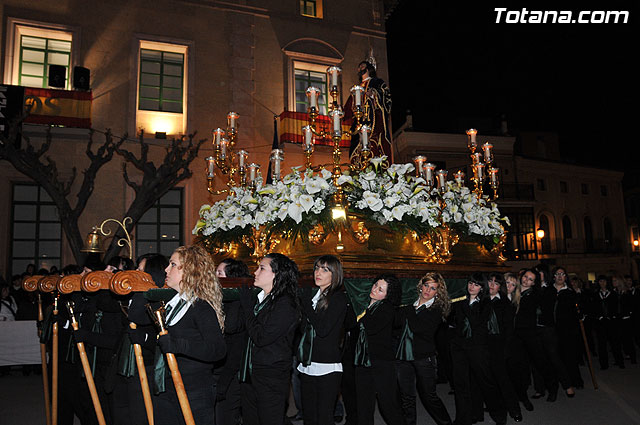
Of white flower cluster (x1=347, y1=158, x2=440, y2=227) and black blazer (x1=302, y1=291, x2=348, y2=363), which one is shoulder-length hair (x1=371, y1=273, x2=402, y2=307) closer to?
black blazer (x1=302, y1=291, x2=348, y2=363)

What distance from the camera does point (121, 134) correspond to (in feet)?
44.1

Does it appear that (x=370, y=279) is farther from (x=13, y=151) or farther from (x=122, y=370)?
(x=13, y=151)

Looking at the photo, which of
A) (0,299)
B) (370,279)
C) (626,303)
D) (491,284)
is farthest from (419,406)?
(0,299)

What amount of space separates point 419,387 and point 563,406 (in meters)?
2.70

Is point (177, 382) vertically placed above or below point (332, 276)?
below

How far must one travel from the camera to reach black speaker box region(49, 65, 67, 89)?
13.0 m

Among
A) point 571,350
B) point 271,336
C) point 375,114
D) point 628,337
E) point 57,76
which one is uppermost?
point 57,76

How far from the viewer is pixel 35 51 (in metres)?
13.3

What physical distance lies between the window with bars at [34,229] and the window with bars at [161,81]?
3.58 m

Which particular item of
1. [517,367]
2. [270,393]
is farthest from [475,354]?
[270,393]

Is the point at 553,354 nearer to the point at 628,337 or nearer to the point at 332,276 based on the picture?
the point at 332,276

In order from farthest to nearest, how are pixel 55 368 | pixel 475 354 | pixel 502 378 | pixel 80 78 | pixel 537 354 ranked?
1. pixel 80 78
2. pixel 537 354
3. pixel 502 378
4. pixel 475 354
5. pixel 55 368

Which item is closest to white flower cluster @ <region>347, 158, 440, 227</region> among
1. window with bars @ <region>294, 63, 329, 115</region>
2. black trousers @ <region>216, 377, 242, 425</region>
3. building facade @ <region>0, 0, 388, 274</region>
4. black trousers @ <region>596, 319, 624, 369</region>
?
black trousers @ <region>216, 377, 242, 425</region>

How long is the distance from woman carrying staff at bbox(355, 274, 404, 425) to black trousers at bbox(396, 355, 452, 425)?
0.32m
